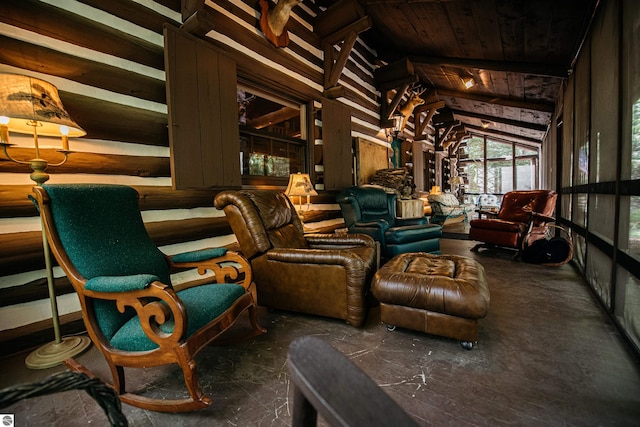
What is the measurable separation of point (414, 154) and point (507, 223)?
4.19 metres

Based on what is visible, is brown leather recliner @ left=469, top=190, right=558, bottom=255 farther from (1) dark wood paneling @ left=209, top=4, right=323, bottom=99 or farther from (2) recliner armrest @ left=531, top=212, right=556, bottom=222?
(1) dark wood paneling @ left=209, top=4, right=323, bottom=99

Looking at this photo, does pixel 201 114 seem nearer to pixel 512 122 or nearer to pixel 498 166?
pixel 512 122

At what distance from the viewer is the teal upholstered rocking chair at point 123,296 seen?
115 centimetres

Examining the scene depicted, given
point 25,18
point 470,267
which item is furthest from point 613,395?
point 25,18

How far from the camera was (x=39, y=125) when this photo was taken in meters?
1.58

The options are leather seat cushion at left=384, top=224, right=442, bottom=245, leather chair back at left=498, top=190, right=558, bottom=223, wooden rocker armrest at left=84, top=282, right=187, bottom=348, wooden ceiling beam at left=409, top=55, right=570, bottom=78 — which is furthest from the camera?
wooden ceiling beam at left=409, top=55, right=570, bottom=78

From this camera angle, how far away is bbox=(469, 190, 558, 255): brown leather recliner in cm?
352

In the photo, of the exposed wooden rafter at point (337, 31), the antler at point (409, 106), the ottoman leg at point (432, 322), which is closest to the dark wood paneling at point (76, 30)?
the exposed wooden rafter at point (337, 31)

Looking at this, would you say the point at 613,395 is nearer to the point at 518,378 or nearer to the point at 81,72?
the point at 518,378

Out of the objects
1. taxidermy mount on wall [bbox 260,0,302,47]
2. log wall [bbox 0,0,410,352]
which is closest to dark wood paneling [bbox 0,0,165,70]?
log wall [bbox 0,0,410,352]

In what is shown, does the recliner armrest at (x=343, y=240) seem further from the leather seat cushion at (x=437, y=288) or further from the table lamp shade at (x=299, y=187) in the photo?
the table lamp shade at (x=299, y=187)

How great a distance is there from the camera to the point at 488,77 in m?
5.09

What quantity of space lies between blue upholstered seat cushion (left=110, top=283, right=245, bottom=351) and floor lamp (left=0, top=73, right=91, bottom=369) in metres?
0.75

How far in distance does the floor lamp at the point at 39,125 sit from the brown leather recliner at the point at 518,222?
A: 4.57m
